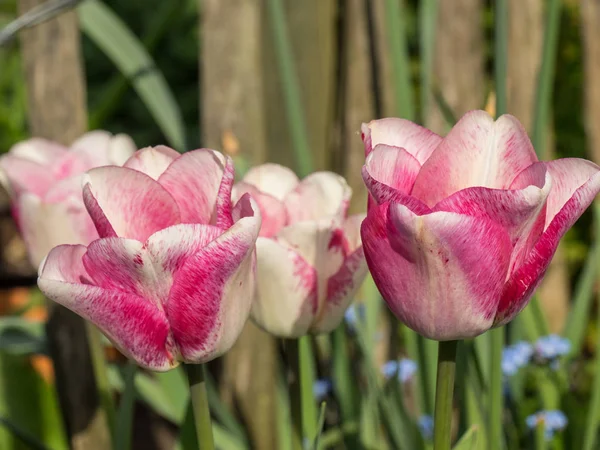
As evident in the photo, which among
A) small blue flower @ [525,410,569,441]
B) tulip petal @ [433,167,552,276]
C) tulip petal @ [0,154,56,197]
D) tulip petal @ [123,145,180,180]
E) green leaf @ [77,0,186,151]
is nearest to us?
tulip petal @ [433,167,552,276]

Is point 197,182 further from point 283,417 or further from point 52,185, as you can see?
point 283,417

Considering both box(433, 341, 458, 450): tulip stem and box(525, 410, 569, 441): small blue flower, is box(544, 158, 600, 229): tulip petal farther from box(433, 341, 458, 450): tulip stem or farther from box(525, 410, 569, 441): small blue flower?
box(525, 410, 569, 441): small blue flower

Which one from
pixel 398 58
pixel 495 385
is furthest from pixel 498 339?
pixel 398 58

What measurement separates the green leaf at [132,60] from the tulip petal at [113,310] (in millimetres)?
822

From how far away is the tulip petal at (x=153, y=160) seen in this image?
0.58 m

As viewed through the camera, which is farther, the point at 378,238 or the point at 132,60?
the point at 132,60

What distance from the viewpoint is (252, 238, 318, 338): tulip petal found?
631mm

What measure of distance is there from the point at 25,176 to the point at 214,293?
16.0 inches

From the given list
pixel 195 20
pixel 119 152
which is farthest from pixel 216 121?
pixel 195 20

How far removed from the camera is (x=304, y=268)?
645 millimetres

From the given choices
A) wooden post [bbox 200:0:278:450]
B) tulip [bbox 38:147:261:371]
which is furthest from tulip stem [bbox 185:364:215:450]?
wooden post [bbox 200:0:278:450]

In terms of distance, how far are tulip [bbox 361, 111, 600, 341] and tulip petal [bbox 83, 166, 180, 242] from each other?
0.43 feet

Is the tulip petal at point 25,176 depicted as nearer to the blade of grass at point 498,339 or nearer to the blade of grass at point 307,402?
the blade of grass at point 307,402

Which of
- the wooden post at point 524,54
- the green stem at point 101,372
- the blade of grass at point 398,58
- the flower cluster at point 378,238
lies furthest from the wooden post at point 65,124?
the wooden post at point 524,54
